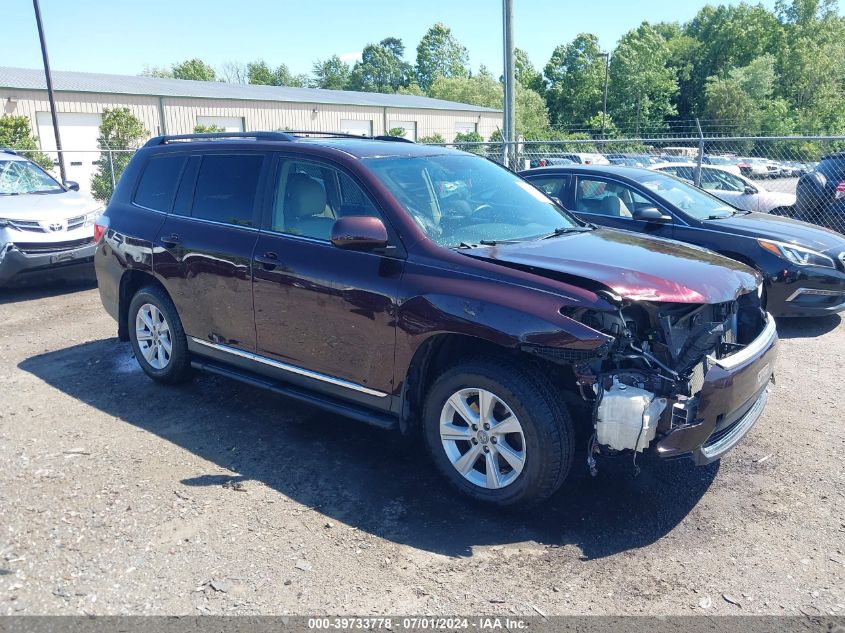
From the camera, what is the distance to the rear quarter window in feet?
17.8

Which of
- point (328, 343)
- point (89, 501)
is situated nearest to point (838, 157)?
point (328, 343)

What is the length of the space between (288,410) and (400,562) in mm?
2156

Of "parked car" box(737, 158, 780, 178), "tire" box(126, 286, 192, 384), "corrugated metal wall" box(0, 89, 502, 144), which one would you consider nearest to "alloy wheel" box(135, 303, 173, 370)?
"tire" box(126, 286, 192, 384)

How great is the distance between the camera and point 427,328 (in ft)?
12.3

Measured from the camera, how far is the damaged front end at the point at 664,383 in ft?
10.8

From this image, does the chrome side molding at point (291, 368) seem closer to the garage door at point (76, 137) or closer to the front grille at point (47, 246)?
the front grille at point (47, 246)

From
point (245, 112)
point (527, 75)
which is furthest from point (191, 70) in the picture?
point (245, 112)

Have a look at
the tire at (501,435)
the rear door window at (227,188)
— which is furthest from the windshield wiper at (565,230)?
the rear door window at (227,188)

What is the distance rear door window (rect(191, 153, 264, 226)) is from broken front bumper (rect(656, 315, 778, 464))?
304 centimetres

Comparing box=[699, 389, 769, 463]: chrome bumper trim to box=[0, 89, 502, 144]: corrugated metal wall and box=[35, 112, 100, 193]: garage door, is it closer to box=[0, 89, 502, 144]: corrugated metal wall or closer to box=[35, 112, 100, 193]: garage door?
box=[35, 112, 100, 193]: garage door

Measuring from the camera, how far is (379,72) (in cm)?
10769

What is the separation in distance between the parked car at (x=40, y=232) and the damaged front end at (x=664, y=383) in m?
7.79

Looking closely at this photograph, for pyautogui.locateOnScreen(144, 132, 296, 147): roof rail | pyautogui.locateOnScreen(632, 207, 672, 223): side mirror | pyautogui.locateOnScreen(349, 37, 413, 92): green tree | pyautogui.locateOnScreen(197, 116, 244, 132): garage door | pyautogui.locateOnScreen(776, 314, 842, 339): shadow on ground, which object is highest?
pyautogui.locateOnScreen(349, 37, 413, 92): green tree

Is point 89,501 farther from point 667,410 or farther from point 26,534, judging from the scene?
point 667,410
